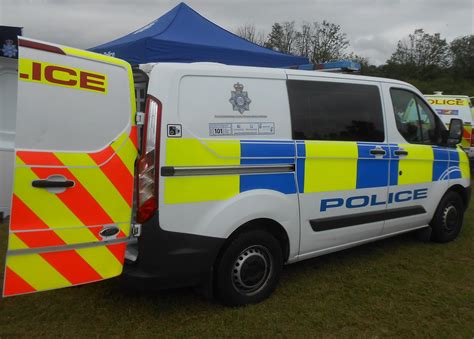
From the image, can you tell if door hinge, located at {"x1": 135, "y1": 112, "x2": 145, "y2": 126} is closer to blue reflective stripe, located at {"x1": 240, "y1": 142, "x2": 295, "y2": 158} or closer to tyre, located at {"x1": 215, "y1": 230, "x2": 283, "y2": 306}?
blue reflective stripe, located at {"x1": 240, "y1": 142, "x2": 295, "y2": 158}

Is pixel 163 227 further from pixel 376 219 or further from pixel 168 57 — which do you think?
pixel 168 57

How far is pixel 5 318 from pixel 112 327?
0.81m

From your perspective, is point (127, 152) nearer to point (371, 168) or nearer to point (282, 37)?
point (371, 168)

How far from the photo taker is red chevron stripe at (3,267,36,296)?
93.9 inches

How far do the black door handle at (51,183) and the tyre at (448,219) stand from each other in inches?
160

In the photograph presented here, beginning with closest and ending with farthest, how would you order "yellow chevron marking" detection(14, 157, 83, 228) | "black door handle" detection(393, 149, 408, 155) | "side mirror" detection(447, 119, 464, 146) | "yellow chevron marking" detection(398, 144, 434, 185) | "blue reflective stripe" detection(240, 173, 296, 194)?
"yellow chevron marking" detection(14, 157, 83, 228), "blue reflective stripe" detection(240, 173, 296, 194), "black door handle" detection(393, 149, 408, 155), "yellow chevron marking" detection(398, 144, 434, 185), "side mirror" detection(447, 119, 464, 146)

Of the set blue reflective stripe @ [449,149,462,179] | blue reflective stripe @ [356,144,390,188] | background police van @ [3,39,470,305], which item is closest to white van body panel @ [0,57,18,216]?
background police van @ [3,39,470,305]

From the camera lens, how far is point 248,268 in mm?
3217

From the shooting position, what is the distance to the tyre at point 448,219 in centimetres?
490

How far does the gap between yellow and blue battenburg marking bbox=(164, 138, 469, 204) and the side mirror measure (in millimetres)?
169

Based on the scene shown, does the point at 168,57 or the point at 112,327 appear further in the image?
the point at 168,57

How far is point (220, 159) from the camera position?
293cm

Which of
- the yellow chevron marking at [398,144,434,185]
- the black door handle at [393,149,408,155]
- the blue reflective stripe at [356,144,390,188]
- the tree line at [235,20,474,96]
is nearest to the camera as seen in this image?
the blue reflective stripe at [356,144,390,188]

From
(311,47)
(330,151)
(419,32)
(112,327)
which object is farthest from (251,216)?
(419,32)
